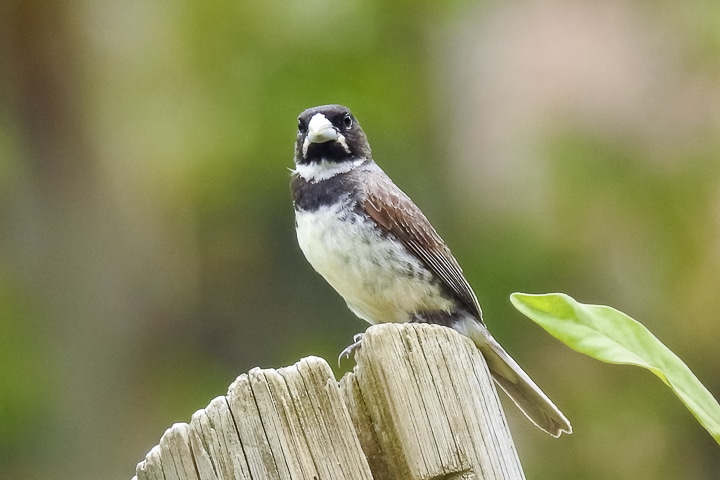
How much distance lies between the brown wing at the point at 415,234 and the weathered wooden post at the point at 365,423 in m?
1.35

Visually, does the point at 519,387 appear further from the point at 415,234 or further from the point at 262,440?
the point at 262,440

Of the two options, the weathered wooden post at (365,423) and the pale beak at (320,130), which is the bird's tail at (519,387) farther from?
the weathered wooden post at (365,423)

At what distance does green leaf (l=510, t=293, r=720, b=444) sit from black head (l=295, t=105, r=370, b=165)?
2.00 metres

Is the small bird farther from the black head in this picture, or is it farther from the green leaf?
the green leaf

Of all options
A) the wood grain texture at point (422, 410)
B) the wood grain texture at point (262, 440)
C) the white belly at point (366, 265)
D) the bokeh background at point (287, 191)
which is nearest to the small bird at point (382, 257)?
the white belly at point (366, 265)

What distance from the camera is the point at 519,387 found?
3.51 meters

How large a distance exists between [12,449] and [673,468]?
3511 millimetres

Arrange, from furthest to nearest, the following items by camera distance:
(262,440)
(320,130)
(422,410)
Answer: (320,130) → (422,410) → (262,440)

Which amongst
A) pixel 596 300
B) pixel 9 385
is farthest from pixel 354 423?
pixel 9 385

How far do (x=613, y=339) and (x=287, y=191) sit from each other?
14.9 ft

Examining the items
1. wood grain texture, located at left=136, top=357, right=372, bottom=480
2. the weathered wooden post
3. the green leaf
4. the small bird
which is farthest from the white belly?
the green leaf

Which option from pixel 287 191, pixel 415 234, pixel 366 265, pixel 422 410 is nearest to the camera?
pixel 422 410

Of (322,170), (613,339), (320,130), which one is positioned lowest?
(613,339)

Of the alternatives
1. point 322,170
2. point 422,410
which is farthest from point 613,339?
point 322,170
